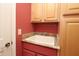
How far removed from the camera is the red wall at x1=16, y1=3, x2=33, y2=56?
4.28 ft

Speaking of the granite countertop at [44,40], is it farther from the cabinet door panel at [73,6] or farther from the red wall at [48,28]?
the cabinet door panel at [73,6]

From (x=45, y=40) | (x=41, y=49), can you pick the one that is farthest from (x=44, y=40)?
(x=41, y=49)

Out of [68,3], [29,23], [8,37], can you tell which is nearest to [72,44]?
[68,3]

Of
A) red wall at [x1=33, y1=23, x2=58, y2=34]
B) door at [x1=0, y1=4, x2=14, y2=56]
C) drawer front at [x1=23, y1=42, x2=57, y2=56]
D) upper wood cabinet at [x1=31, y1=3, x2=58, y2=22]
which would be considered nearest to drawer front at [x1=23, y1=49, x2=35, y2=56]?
drawer front at [x1=23, y1=42, x2=57, y2=56]

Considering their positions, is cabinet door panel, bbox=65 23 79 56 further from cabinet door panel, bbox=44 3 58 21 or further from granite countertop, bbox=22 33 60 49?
cabinet door panel, bbox=44 3 58 21

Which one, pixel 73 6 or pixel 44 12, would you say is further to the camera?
pixel 44 12

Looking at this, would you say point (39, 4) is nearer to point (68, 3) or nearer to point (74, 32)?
point (68, 3)

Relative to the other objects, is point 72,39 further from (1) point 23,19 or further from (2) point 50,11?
(1) point 23,19

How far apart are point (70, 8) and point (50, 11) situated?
24 cm

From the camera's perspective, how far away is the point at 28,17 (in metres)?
1.36

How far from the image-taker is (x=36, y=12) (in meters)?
1.40

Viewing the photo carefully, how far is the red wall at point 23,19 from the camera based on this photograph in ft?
4.28

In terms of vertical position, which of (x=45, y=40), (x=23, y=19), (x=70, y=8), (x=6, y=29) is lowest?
(x=45, y=40)

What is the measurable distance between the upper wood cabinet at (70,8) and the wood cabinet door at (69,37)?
75mm
